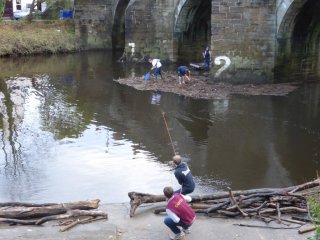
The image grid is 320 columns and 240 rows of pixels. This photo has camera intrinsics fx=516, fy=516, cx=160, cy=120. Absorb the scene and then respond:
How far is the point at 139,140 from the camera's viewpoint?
560 inches

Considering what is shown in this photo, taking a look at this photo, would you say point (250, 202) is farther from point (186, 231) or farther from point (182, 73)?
point (182, 73)

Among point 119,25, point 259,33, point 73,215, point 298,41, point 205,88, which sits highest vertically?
point 119,25

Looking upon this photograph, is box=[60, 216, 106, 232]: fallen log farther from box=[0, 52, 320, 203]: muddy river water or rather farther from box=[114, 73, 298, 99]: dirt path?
box=[114, 73, 298, 99]: dirt path

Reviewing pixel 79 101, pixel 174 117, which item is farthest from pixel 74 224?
pixel 79 101

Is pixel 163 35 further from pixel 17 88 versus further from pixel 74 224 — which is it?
pixel 74 224

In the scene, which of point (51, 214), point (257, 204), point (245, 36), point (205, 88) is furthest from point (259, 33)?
point (51, 214)

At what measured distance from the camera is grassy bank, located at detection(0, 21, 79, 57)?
1395 inches

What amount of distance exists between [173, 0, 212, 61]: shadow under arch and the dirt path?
21.7 ft

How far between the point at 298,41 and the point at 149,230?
649 inches

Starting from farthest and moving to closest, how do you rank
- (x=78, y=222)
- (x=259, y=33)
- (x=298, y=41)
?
(x=298, y=41) < (x=259, y=33) < (x=78, y=222)

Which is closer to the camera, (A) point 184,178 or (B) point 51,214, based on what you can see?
(B) point 51,214

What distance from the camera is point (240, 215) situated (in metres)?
8.58

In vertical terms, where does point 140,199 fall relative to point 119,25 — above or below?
below

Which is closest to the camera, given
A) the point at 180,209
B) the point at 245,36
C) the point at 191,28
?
the point at 180,209
